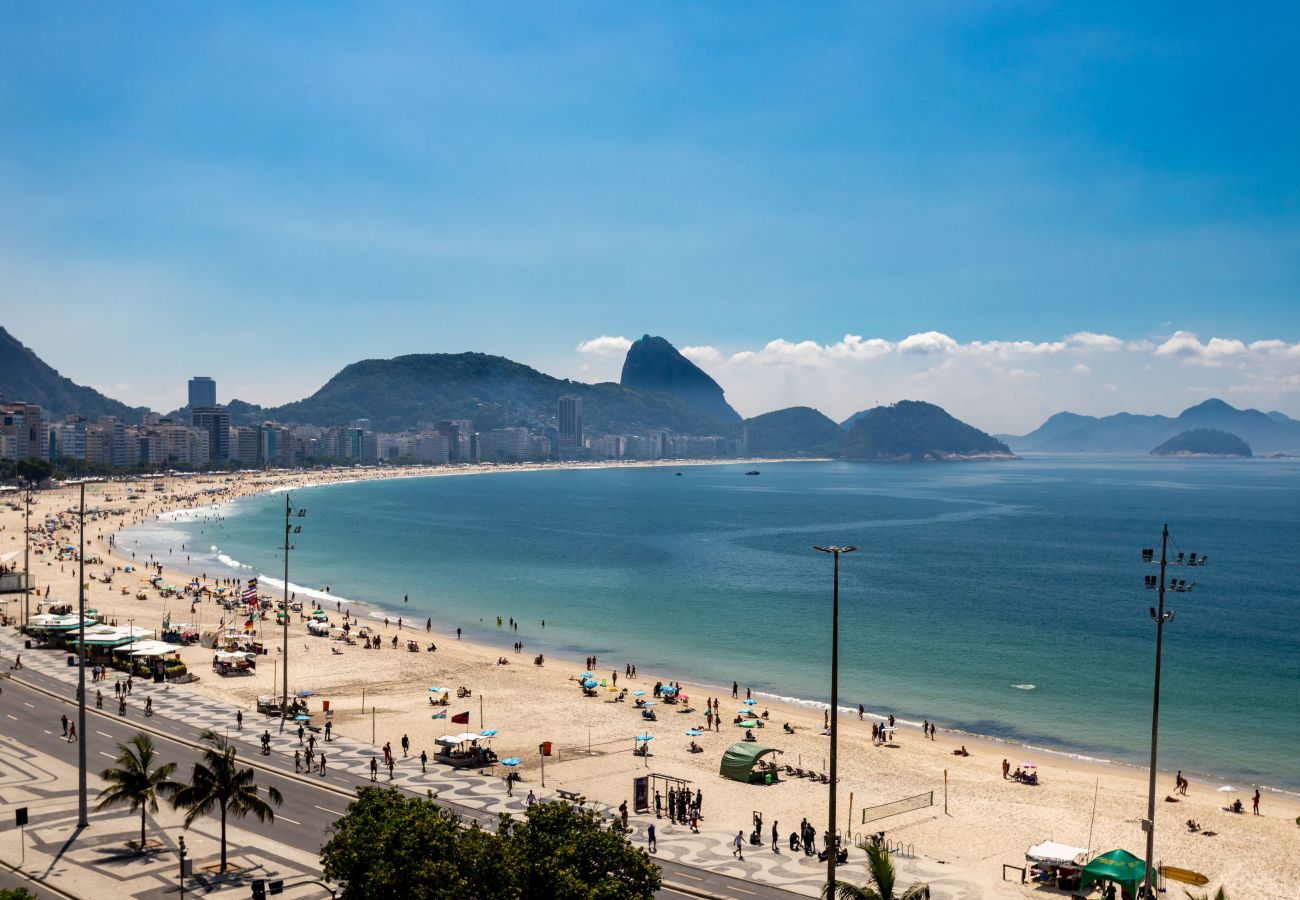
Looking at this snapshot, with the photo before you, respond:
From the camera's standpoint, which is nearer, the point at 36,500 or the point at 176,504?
the point at 36,500

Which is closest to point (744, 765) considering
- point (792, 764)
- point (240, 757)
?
point (792, 764)

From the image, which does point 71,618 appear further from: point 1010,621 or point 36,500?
point 36,500

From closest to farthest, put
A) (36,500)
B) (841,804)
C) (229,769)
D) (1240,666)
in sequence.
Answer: (229,769)
(841,804)
(1240,666)
(36,500)

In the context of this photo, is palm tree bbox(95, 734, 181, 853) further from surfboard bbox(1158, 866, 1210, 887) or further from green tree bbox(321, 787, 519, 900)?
surfboard bbox(1158, 866, 1210, 887)

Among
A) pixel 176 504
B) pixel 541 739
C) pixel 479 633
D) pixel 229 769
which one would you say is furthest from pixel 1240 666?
pixel 176 504

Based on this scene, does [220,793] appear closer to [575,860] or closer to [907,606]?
[575,860]

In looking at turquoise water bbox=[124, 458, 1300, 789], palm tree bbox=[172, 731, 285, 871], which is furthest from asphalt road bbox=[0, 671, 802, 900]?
turquoise water bbox=[124, 458, 1300, 789]
